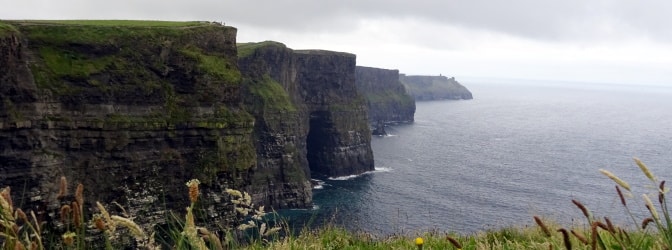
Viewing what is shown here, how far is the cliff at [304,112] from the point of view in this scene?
9062 centimetres

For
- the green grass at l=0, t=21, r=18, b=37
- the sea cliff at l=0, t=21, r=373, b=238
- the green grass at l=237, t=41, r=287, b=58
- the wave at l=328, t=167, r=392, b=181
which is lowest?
the wave at l=328, t=167, r=392, b=181

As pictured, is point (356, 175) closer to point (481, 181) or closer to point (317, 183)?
point (317, 183)

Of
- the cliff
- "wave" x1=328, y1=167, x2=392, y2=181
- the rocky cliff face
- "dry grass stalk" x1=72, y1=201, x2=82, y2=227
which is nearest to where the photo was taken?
"dry grass stalk" x1=72, y1=201, x2=82, y2=227

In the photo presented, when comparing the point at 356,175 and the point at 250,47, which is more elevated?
the point at 250,47

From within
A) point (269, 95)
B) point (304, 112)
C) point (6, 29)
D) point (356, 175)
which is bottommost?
point (356, 175)

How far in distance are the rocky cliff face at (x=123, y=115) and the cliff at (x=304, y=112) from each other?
29.0m

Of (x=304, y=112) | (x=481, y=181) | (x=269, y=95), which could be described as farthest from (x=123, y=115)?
(x=481, y=181)

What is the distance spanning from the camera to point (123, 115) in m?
51.6

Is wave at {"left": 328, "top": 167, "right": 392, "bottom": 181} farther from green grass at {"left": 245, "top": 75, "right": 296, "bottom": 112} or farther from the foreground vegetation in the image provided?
the foreground vegetation

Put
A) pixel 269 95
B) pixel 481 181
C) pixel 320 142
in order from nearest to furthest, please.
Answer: pixel 269 95
pixel 481 181
pixel 320 142

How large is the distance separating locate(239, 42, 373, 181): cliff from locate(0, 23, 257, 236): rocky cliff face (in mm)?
29018

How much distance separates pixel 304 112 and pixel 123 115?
62.6m

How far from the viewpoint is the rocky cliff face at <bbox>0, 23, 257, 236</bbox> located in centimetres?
4472

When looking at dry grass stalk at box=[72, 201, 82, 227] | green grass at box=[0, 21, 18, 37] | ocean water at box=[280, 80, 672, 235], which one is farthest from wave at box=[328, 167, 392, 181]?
dry grass stalk at box=[72, 201, 82, 227]
